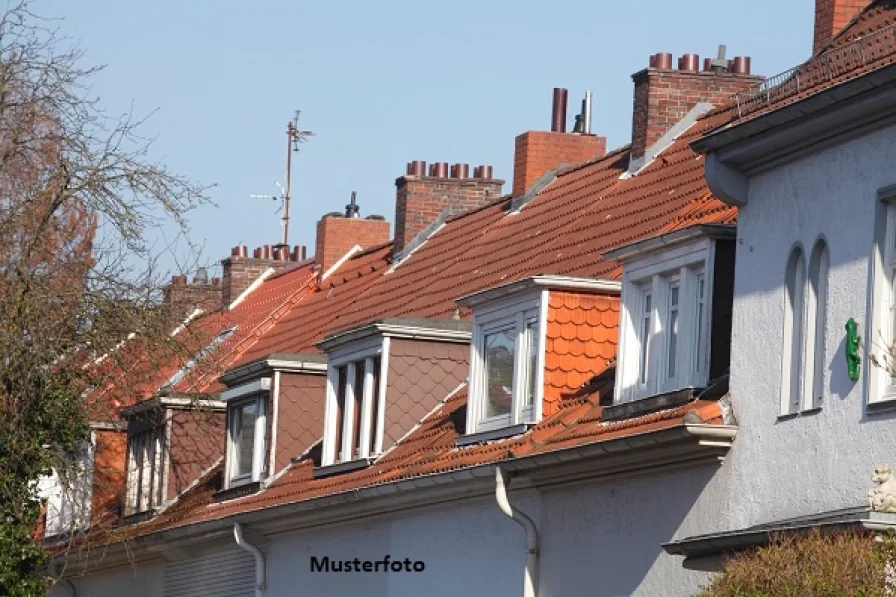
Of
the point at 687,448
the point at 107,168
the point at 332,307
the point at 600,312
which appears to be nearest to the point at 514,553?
the point at 600,312

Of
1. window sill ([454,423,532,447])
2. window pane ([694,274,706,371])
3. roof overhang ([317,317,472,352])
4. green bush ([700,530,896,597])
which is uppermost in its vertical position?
roof overhang ([317,317,472,352])

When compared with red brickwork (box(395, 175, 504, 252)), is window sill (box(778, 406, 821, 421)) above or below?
below

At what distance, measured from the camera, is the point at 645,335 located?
1997 cm

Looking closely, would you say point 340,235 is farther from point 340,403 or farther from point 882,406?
point 882,406

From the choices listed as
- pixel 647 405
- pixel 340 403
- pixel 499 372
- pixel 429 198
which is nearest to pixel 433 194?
pixel 429 198

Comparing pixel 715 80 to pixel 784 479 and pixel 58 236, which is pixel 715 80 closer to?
pixel 58 236

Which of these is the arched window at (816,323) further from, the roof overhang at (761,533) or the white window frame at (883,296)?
the roof overhang at (761,533)

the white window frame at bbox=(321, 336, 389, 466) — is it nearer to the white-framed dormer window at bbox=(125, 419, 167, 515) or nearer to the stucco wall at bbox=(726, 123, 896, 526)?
the white-framed dormer window at bbox=(125, 419, 167, 515)

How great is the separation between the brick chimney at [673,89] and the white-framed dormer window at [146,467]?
9902 mm

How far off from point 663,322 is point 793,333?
2467 mm

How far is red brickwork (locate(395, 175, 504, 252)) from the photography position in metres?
34.1

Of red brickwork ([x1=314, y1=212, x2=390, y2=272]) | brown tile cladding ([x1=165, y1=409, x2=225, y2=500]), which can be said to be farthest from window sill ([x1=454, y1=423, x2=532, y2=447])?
red brickwork ([x1=314, y1=212, x2=390, y2=272])

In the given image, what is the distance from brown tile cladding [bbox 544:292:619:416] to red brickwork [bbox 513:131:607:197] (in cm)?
883

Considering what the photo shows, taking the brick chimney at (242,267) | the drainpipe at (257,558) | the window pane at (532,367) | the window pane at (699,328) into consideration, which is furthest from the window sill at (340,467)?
Answer: the brick chimney at (242,267)
